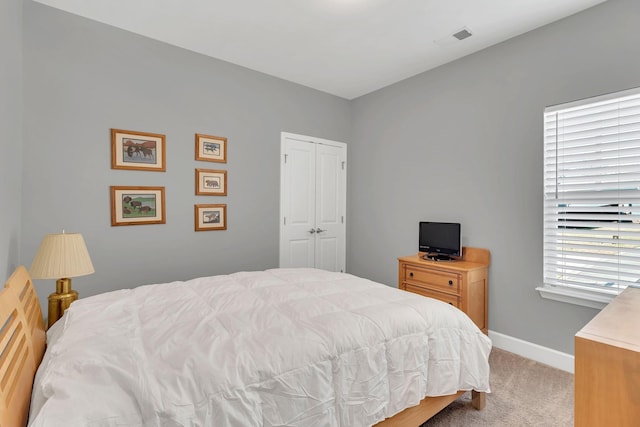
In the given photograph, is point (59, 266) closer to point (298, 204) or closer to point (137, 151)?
point (137, 151)

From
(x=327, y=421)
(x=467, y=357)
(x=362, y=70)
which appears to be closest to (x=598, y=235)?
(x=467, y=357)

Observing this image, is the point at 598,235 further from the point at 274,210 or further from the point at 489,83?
the point at 274,210

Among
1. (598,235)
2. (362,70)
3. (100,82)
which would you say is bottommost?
(598,235)

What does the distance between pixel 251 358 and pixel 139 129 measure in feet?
8.44

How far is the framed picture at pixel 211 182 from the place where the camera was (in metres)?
3.22

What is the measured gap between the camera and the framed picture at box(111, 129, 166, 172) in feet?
9.03

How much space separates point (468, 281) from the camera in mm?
2746

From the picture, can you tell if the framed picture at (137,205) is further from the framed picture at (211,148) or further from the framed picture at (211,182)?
the framed picture at (211,148)

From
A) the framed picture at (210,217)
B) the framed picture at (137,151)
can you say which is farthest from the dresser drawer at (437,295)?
the framed picture at (137,151)

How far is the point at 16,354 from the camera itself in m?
1.10

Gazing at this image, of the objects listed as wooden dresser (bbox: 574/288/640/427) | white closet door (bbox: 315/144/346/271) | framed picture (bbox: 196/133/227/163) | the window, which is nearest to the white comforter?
wooden dresser (bbox: 574/288/640/427)

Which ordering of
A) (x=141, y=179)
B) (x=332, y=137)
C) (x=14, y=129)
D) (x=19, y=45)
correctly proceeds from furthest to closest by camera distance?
Answer: (x=332, y=137) < (x=141, y=179) < (x=19, y=45) < (x=14, y=129)

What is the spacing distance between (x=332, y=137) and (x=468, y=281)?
257 centimetres

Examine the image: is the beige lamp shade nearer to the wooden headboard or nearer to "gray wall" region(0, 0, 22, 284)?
"gray wall" region(0, 0, 22, 284)
